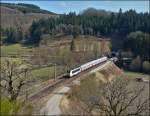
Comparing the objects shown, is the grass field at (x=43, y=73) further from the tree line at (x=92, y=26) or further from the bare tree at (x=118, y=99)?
the tree line at (x=92, y=26)

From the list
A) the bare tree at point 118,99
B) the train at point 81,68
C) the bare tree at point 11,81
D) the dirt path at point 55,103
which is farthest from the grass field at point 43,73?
the bare tree at point 118,99

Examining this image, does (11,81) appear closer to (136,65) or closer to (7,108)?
(7,108)

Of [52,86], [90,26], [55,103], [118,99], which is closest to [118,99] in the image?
[118,99]

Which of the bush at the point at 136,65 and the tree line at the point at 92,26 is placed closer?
the bush at the point at 136,65

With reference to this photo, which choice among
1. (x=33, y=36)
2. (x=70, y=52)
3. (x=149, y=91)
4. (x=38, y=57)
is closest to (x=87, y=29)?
(x=33, y=36)

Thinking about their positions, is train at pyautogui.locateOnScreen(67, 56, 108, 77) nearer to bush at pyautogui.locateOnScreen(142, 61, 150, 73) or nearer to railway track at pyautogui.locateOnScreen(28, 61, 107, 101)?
railway track at pyautogui.locateOnScreen(28, 61, 107, 101)

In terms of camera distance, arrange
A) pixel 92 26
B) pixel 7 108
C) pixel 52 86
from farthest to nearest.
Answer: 1. pixel 92 26
2. pixel 52 86
3. pixel 7 108

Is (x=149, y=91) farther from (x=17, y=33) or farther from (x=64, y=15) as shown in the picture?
(x=64, y=15)

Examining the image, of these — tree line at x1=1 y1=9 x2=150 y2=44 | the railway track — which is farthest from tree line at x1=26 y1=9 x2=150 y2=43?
the railway track

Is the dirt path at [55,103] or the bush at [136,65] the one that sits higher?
the dirt path at [55,103]
